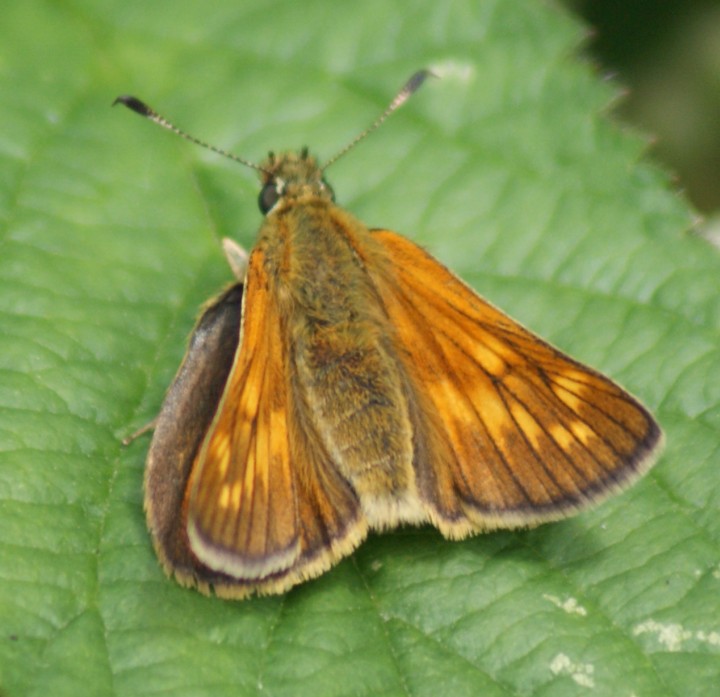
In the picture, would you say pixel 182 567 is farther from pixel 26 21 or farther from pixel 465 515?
pixel 26 21

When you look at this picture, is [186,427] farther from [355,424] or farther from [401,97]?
[401,97]

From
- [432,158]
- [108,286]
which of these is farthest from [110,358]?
[432,158]

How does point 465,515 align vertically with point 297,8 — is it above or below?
below

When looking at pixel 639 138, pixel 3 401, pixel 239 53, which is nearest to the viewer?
pixel 3 401

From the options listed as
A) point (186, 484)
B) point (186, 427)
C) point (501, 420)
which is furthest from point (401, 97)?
point (186, 484)

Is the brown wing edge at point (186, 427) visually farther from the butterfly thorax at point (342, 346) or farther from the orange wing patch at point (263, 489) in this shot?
the butterfly thorax at point (342, 346)

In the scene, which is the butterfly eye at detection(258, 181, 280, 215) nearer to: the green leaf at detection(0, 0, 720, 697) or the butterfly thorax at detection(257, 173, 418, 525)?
the butterfly thorax at detection(257, 173, 418, 525)
